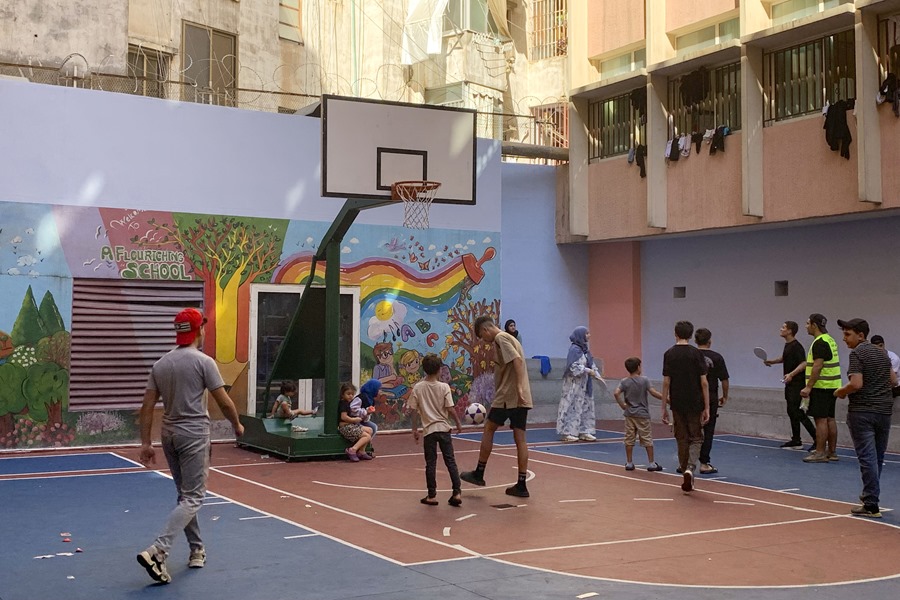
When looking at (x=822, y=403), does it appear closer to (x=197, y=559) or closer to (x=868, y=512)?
(x=868, y=512)

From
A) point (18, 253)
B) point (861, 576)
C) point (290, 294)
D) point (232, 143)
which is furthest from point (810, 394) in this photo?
point (18, 253)

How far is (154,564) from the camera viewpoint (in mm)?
7566

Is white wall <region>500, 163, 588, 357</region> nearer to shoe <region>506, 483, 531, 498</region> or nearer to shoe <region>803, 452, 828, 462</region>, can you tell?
shoe <region>803, 452, 828, 462</region>

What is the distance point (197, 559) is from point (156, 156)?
10710mm

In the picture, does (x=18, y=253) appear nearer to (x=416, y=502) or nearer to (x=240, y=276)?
(x=240, y=276)

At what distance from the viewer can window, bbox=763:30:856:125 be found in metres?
17.8

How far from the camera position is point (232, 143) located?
59.8 feet

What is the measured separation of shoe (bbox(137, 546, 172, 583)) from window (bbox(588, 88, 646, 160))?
54.5ft

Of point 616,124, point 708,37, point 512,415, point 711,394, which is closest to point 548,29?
point 616,124

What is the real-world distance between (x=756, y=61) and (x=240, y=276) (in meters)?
10.2

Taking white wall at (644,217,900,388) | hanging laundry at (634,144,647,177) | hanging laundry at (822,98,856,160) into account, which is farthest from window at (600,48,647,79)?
hanging laundry at (822,98,856,160)

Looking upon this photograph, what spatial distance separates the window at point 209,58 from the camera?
2656cm

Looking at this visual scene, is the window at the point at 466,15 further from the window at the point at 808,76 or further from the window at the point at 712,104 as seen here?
the window at the point at 808,76

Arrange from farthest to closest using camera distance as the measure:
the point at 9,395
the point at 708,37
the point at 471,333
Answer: the point at 708,37
the point at 471,333
the point at 9,395
